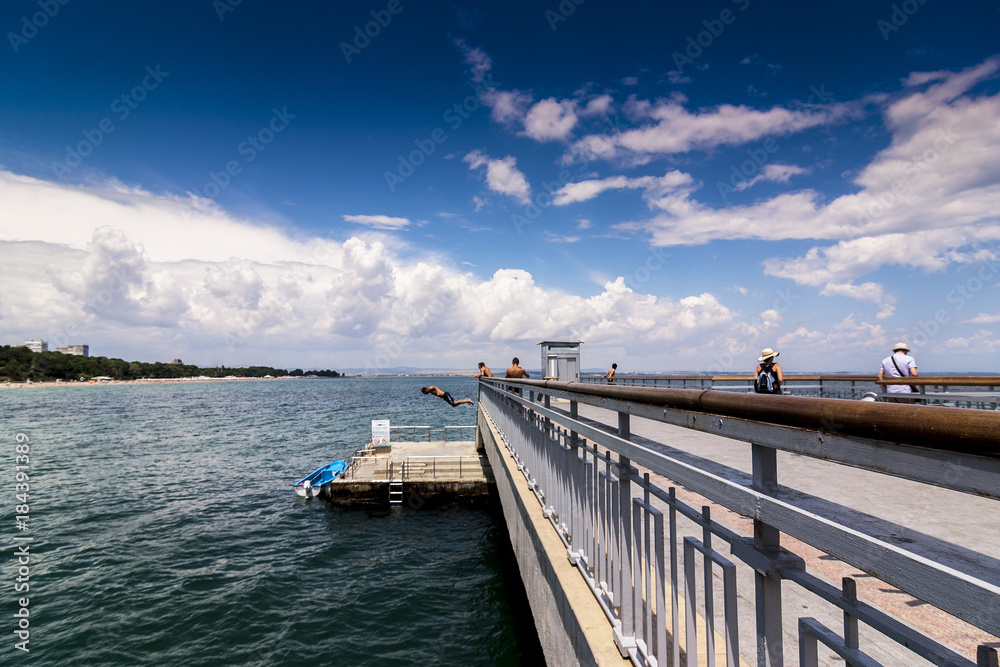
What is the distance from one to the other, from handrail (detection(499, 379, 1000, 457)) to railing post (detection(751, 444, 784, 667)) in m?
0.16

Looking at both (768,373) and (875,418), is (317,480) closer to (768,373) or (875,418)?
(768,373)

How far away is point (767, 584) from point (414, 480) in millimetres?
21262

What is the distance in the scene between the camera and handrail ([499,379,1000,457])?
0.89m

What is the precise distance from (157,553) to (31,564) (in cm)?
349

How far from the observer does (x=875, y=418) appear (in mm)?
1118

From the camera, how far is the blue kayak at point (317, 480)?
885 inches

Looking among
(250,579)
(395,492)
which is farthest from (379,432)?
(250,579)

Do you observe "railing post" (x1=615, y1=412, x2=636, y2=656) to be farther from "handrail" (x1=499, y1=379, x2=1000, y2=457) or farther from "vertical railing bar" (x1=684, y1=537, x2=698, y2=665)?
"handrail" (x1=499, y1=379, x2=1000, y2=457)

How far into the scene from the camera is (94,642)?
37.2 feet

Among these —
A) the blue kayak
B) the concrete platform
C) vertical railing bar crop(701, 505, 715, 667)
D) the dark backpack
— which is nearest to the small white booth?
the concrete platform

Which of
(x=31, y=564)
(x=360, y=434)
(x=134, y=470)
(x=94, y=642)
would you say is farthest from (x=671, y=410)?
(x=360, y=434)

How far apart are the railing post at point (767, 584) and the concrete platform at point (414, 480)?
2074 cm

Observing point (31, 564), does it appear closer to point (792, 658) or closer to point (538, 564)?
point (538, 564)

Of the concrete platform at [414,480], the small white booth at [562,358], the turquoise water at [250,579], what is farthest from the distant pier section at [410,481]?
the small white booth at [562,358]
